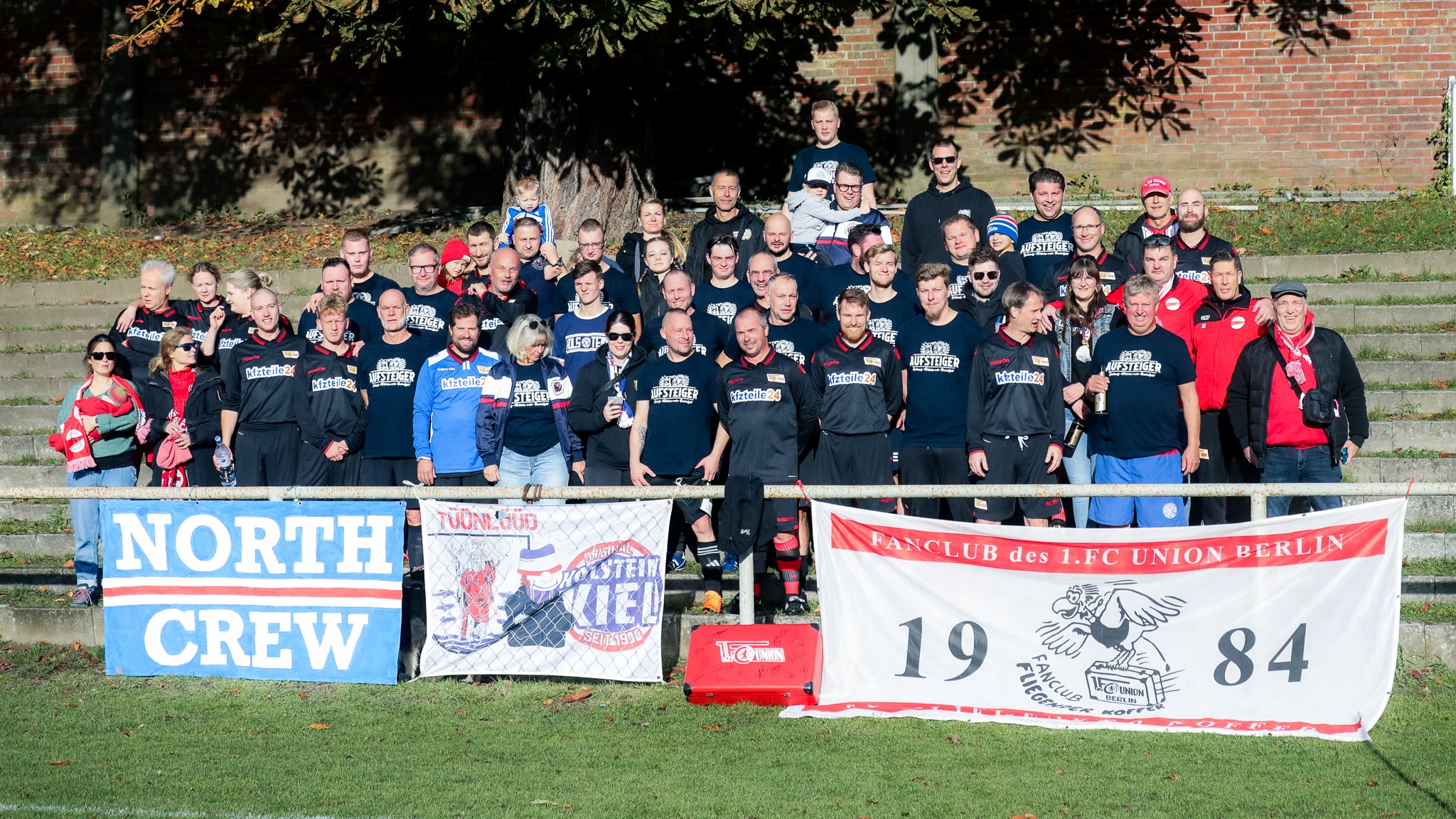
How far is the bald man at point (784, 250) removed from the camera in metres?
10.2

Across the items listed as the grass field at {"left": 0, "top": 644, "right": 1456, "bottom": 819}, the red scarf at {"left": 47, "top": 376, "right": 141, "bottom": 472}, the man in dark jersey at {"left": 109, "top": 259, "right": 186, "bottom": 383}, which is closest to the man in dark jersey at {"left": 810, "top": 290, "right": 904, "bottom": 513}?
the grass field at {"left": 0, "top": 644, "right": 1456, "bottom": 819}

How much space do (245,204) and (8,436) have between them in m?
7.71

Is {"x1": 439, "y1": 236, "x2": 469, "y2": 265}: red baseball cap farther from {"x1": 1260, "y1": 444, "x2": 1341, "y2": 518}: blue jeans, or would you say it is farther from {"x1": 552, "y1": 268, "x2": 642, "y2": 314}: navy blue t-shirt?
{"x1": 1260, "y1": 444, "x2": 1341, "y2": 518}: blue jeans

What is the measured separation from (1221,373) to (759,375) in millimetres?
3091

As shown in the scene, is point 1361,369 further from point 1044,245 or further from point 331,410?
point 331,410

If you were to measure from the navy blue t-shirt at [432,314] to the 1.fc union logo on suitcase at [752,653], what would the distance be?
3.44 meters

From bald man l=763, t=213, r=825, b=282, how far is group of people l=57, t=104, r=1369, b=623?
2 cm

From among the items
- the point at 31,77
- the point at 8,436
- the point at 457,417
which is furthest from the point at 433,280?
the point at 31,77

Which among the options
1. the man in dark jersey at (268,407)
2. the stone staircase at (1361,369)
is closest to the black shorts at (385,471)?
the man in dark jersey at (268,407)

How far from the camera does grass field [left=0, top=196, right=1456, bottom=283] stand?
14039 mm

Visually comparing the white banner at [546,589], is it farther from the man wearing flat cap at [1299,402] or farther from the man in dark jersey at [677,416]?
the man wearing flat cap at [1299,402]

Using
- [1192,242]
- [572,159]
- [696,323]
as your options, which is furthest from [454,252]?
[1192,242]

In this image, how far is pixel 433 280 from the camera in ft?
34.2

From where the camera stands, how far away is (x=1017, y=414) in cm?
848
